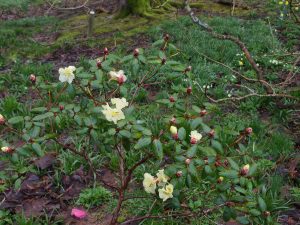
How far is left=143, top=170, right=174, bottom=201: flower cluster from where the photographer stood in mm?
A: 2352

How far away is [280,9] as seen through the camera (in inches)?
364

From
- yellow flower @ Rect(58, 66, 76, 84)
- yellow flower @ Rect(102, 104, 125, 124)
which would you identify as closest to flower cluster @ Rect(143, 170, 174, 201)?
yellow flower @ Rect(102, 104, 125, 124)

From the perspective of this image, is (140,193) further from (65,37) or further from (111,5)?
(111,5)

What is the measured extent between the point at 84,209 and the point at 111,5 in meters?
9.16

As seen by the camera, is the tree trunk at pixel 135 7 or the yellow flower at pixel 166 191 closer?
the yellow flower at pixel 166 191

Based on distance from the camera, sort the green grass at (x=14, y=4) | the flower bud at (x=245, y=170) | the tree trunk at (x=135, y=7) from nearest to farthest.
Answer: the flower bud at (x=245, y=170)
the tree trunk at (x=135, y=7)
the green grass at (x=14, y=4)

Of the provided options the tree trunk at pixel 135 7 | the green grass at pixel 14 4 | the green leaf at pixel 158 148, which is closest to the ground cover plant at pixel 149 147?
the green leaf at pixel 158 148

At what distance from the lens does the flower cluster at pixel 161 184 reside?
235 cm

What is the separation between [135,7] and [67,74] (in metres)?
7.27

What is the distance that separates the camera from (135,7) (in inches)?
370

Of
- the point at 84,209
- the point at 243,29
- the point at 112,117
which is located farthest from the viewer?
the point at 243,29

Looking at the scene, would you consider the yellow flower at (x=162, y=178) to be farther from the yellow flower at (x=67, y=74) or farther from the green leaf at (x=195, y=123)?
the yellow flower at (x=67, y=74)

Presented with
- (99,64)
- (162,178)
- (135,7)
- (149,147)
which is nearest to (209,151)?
(162,178)

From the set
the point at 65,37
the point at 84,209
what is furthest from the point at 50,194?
the point at 65,37
